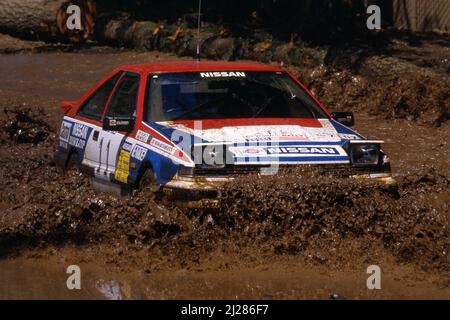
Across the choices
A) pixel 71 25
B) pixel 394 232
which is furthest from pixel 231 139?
pixel 71 25

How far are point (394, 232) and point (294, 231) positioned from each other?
0.76 metres

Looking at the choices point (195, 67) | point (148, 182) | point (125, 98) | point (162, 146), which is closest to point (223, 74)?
point (195, 67)

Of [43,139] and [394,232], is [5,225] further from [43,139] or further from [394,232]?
[43,139]

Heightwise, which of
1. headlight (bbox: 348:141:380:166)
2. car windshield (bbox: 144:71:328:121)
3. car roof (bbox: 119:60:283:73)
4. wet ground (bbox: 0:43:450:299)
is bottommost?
wet ground (bbox: 0:43:450:299)

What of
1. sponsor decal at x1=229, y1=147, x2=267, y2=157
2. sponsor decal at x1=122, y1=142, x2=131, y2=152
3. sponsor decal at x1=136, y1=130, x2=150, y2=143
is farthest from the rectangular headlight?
sponsor decal at x1=122, y1=142, x2=131, y2=152

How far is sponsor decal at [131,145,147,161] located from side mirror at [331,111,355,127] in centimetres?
182

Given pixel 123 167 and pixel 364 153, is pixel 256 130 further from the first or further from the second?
pixel 123 167

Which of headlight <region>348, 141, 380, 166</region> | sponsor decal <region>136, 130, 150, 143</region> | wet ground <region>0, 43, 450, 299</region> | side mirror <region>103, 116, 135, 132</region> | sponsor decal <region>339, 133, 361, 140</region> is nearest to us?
wet ground <region>0, 43, 450, 299</region>

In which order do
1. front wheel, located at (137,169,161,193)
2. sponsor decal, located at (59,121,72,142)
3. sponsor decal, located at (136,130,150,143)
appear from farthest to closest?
sponsor decal, located at (59,121,72,142), sponsor decal, located at (136,130,150,143), front wheel, located at (137,169,161,193)

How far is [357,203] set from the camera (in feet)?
28.1

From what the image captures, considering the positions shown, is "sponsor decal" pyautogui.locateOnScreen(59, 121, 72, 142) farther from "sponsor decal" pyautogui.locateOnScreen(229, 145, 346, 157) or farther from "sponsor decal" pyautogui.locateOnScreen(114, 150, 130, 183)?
"sponsor decal" pyautogui.locateOnScreen(229, 145, 346, 157)

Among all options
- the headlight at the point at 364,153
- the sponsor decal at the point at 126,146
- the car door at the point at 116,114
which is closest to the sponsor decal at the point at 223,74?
the car door at the point at 116,114

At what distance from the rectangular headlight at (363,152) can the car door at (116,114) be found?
6.48 ft

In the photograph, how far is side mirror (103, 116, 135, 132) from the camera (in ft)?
31.0
